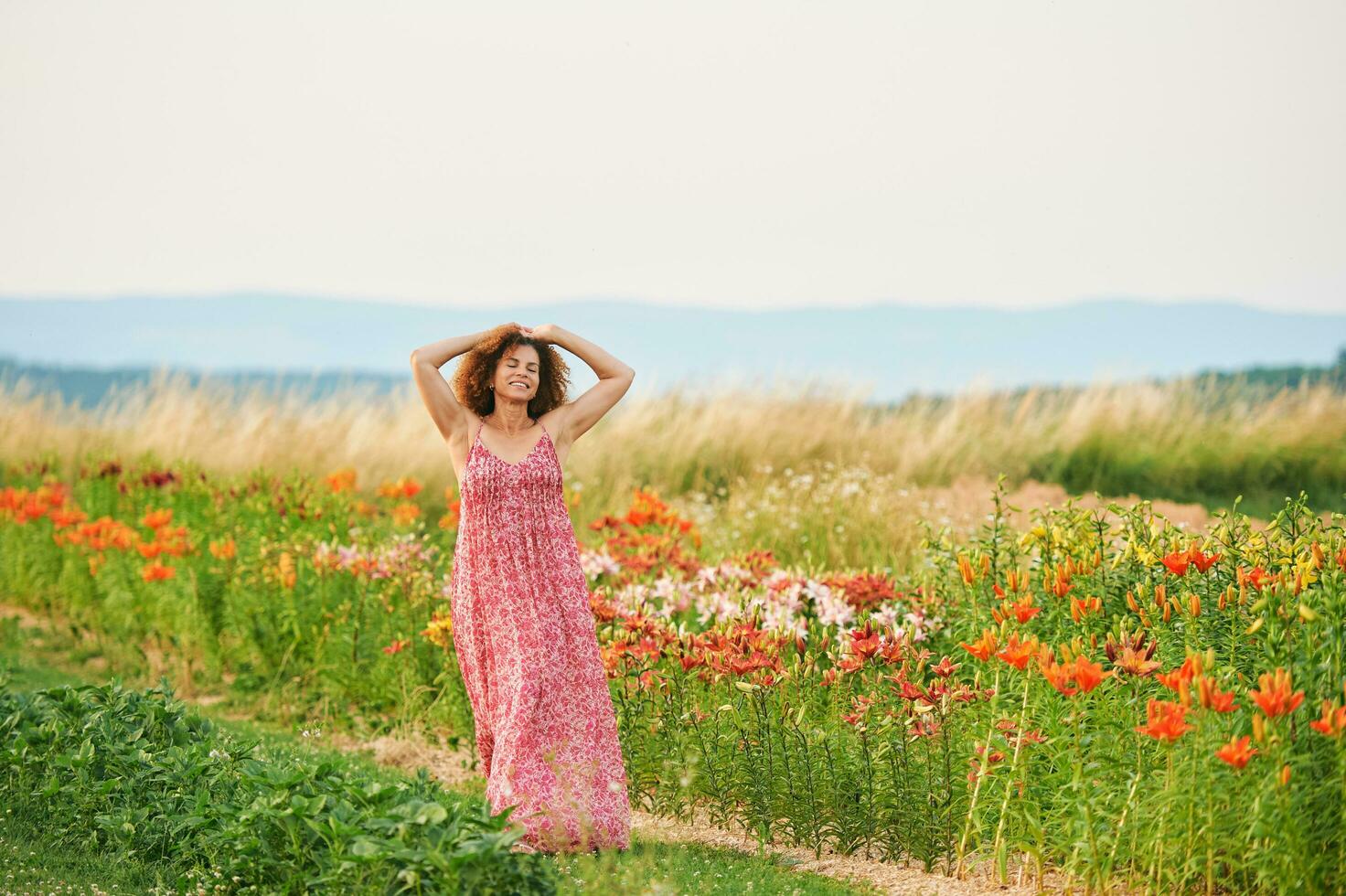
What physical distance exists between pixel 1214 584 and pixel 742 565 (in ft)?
7.79

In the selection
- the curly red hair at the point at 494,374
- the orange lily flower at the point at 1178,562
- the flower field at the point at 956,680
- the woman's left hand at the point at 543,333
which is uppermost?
the woman's left hand at the point at 543,333

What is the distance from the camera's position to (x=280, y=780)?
3.96m

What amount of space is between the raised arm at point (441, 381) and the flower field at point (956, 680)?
113 cm

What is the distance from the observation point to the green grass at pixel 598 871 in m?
4.06

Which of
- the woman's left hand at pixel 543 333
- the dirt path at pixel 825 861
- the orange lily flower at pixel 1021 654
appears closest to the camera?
the orange lily flower at pixel 1021 654

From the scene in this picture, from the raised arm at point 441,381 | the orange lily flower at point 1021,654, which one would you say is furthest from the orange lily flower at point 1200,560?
the raised arm at point 441,381

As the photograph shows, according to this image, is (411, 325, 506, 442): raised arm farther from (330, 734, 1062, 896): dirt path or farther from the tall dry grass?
the tall dry grass

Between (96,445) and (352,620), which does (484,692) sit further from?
(96,445)

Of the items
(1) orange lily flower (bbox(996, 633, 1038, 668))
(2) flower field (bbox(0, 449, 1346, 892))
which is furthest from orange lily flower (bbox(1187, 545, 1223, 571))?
(1) orange lily flower (bbox(996, 633, 1038, 668))

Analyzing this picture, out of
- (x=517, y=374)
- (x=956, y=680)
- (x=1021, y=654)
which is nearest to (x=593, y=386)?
(x=517, y=374)

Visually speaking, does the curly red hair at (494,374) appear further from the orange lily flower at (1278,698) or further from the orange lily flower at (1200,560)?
the orange lily flower at (1278,698)

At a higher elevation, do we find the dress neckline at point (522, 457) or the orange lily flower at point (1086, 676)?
the dress neckline at point (522, 457)

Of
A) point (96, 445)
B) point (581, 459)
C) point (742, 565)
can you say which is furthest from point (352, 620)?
point (96, 445)

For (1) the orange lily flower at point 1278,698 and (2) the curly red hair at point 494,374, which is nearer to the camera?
(1) the orange lily flower at point 1278,698
